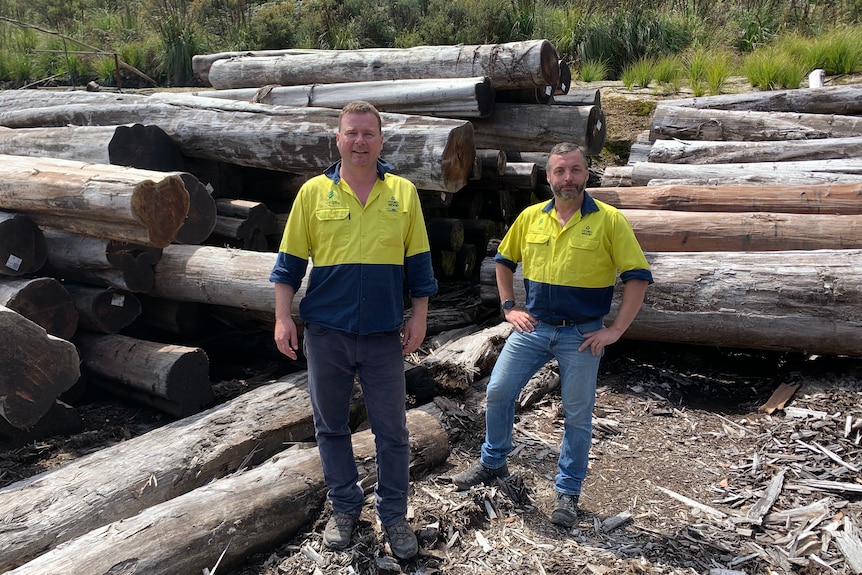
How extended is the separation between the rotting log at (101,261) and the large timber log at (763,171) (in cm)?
490

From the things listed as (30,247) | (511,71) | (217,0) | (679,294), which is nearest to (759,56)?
(511,71)

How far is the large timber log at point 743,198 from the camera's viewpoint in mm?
6125

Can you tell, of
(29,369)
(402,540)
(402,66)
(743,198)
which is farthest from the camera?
(402,66)

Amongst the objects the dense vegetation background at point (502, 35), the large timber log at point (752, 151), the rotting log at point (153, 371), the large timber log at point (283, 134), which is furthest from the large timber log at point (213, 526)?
the dense vegetation background at point (502, 35)

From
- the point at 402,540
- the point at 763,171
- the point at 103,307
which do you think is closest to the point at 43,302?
the point at 103,307

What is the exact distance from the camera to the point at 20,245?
554 cm

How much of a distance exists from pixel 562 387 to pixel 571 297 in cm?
47

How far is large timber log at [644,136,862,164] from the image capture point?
26.0 feet

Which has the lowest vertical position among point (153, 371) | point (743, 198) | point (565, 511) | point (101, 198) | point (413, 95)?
point (565, 511)

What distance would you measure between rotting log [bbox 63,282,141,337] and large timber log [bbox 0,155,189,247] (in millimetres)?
529

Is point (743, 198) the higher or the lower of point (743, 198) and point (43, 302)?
the higher

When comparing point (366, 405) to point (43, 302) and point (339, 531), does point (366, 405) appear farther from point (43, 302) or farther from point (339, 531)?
point (43, 302)

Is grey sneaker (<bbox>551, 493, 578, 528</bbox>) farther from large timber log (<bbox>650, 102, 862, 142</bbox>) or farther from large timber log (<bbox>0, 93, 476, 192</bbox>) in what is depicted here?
large timber log (<bbox>650, 102, 862, 142</bbox>)

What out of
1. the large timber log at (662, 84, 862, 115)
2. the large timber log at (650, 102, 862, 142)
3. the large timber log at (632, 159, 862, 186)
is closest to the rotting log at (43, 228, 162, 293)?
the large timber log at (632, 159, 862, 186)
